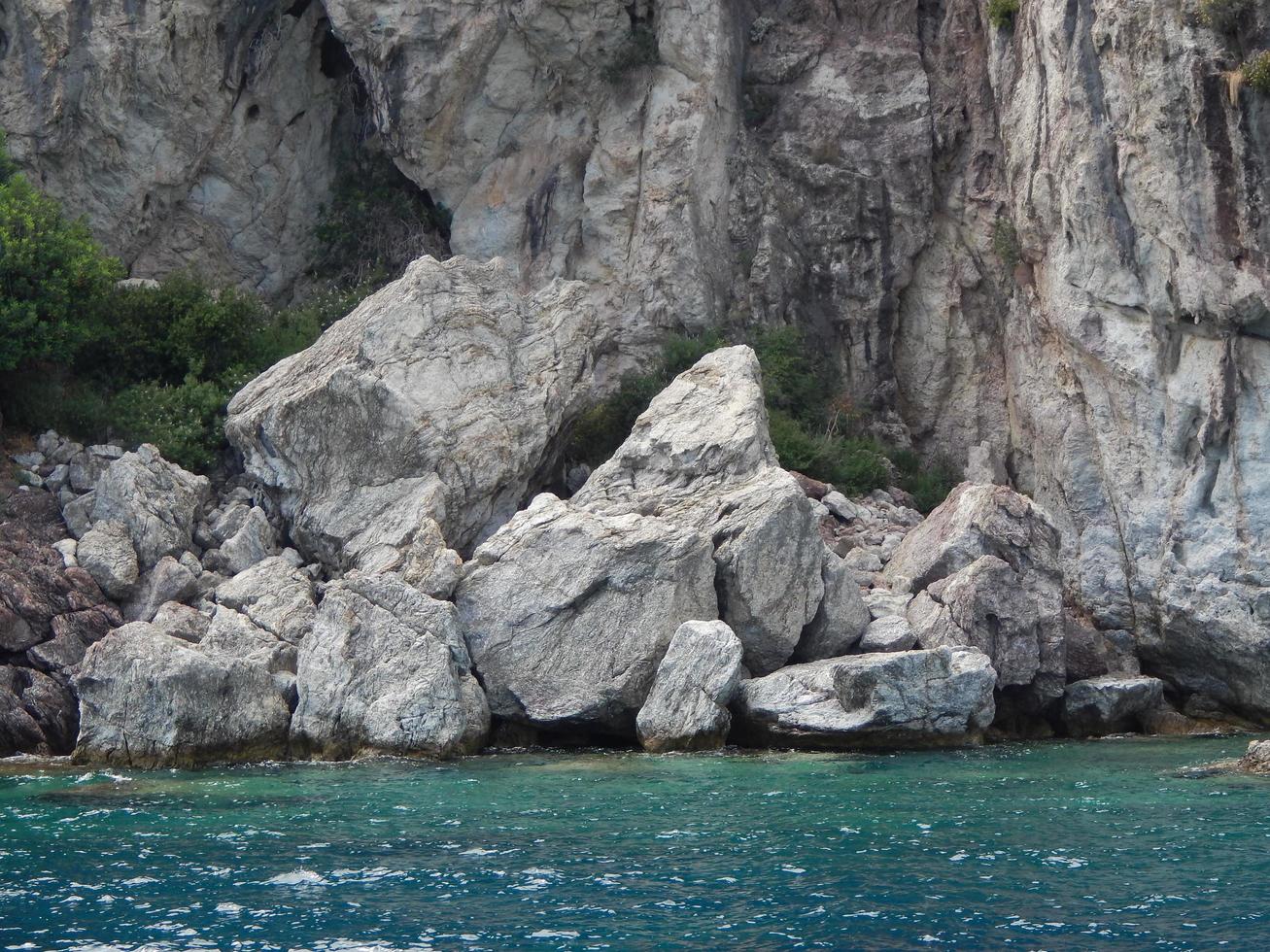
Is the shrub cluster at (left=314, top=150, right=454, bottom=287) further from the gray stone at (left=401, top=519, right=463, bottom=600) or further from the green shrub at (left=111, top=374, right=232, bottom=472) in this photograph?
the gray stone at (left=401, top=519, right=463, bottom=600)

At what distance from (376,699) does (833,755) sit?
21.8 feet

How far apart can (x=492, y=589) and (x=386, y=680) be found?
2432mm

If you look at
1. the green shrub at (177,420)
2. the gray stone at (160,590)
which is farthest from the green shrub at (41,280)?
the gray stone at (160,590)

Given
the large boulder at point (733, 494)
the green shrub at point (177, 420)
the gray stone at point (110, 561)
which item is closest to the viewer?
the large boulder at point (733, 494)

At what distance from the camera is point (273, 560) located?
76.1 ft

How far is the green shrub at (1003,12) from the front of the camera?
1148 inches

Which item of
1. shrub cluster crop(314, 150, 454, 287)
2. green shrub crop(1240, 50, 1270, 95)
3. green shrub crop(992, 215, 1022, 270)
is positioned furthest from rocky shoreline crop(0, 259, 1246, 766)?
shrub cluster crop(314, 150, 454, 287)

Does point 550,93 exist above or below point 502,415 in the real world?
above

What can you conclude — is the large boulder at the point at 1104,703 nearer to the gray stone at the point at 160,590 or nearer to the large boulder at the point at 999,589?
the large boulder at the point at 999,589

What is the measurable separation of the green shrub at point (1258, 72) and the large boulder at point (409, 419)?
12875mm

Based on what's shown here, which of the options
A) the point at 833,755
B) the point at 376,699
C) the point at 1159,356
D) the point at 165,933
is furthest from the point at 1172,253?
the point at 165,933

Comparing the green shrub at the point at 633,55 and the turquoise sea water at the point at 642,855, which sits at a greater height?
the green shrub at the point at 633,55

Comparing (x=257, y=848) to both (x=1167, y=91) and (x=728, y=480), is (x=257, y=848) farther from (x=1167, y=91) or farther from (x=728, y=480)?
(x=1167, y=91)

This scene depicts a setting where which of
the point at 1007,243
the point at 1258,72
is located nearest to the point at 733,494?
the point at 1258,72
